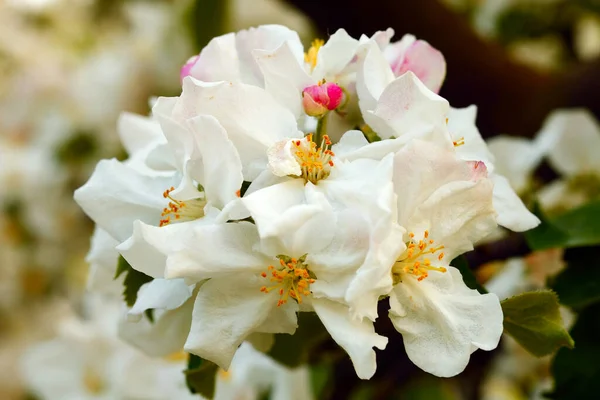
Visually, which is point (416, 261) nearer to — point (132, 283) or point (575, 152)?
point (132, 283)

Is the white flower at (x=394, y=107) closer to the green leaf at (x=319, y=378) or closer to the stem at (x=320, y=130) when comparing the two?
the stem at (x=320, y=130)

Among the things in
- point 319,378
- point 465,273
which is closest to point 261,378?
point 319,378

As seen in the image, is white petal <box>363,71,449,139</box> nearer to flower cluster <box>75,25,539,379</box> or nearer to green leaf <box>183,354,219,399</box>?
flower cluster <box>75,25,539,379</box>

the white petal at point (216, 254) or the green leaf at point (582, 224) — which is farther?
the green leaf at point (582, 224)

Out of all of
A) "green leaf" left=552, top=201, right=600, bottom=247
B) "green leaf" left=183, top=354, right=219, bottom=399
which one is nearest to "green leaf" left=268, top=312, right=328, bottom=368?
"green leaf" left=183, top=354, right=219, bottom=399

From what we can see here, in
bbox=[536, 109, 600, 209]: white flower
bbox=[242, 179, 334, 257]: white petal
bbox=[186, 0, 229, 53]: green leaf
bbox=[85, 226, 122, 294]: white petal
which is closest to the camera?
bbox=[242, 179, 334, 257]: white petal

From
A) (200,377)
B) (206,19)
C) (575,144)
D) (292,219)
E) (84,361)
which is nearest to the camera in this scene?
(292,219)

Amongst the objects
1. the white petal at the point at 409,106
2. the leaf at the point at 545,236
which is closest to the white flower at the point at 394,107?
the white petal at the point at 409,106
